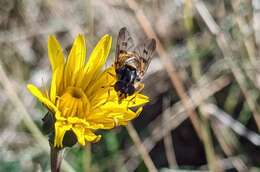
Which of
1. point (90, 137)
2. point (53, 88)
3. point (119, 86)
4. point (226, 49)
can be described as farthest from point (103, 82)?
point (226, 49)

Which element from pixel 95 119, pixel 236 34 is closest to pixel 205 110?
pixel 236 34

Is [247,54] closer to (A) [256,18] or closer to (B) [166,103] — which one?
(A) [256,18]

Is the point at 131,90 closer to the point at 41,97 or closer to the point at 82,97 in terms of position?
the point at 82,97

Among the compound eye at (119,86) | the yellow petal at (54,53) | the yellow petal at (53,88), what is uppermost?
the yellow petal at (54,53)

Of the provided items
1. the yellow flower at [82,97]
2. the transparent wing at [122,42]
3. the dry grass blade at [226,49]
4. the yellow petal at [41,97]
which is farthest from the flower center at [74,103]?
the dry grass blade at [226,49]

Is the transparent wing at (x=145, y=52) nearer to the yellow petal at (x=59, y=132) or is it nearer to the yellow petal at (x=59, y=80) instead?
the yellow petal at (x=59, y=80)
